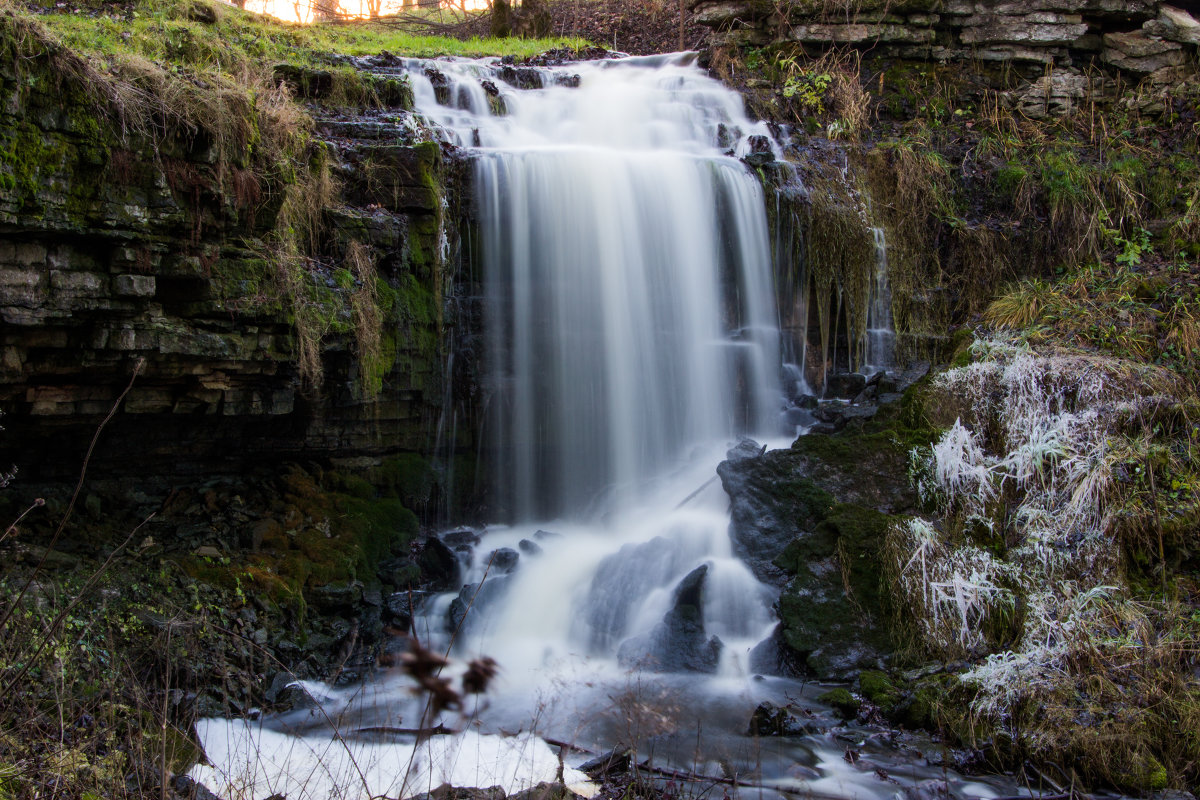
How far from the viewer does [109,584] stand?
19.1ft

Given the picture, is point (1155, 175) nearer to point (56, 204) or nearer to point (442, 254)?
point (442, 254)

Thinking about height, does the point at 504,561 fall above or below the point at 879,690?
above

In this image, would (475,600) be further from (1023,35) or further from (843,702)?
(1023,35)

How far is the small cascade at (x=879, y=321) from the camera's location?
9898 mm

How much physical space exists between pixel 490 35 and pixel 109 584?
517 inches

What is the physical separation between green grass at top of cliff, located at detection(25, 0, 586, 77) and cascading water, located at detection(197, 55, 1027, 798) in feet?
5.10

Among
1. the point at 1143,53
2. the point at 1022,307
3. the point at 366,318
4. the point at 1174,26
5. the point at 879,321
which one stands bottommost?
the point at 879,321

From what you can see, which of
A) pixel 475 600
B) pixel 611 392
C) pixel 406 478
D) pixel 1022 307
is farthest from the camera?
pixel 611 392

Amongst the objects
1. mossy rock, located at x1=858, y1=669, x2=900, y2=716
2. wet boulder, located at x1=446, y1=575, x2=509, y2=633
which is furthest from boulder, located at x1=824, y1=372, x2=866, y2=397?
wet boulder, located at x1=446, y1=575, x2=509, y2=633

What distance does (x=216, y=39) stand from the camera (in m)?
9.00

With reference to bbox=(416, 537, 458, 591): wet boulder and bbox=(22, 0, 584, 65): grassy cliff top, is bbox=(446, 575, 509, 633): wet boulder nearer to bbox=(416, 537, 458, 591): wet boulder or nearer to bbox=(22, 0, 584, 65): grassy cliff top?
bbox=(416, 537, 458, 591): wet boulder

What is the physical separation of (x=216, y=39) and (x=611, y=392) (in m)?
5.57

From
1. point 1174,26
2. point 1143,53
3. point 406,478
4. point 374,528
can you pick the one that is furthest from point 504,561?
point 1174,26

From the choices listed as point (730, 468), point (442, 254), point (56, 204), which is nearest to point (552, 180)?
point (442, 254)
